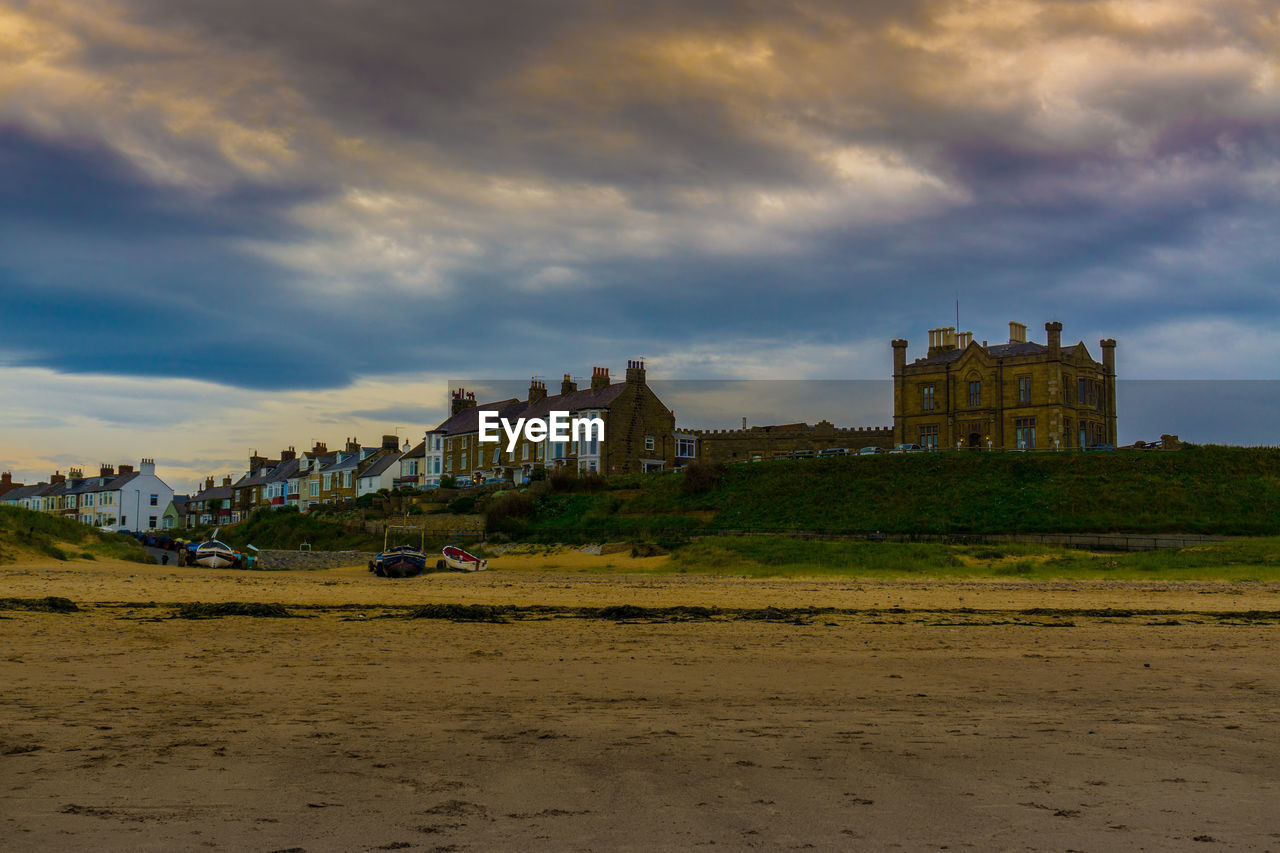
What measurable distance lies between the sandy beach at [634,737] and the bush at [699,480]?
4164cm

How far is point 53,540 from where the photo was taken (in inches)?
1698

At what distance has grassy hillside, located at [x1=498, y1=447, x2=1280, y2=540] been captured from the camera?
151 feet

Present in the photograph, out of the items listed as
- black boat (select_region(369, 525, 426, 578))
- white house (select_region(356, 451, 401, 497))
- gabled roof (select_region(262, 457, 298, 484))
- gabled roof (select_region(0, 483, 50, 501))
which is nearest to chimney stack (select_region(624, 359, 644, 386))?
white house (select_region(356, 451, 401, 497))

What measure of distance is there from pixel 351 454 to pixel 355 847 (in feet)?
345

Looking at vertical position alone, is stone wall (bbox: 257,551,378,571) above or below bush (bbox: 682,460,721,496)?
below

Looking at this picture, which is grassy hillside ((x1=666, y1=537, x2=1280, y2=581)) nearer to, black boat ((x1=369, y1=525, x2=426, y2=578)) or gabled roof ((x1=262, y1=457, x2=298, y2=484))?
black boat ((x1=369, y1=525, x2=426, y2=578))

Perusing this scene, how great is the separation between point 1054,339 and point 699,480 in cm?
2557

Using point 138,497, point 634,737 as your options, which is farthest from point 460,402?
point 634,737

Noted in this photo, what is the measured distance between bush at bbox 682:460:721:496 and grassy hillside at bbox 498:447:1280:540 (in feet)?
1.16

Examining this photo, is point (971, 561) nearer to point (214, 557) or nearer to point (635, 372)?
point (214, 557)

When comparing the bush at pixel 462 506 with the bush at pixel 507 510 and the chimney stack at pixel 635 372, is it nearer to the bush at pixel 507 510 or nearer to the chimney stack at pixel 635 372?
the bush at pixel 507 510

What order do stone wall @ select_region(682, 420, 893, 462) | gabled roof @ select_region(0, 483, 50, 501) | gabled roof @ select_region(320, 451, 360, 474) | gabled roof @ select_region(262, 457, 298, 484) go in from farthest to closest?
gabled roof @ select_region(0, 483, 50, 501), gabled roof @ select_region(262, 457, 298, 484), gabled roof @ select_region(320, 451, 360, 474), stone wall @ select_region(682, 420, 893, 462)

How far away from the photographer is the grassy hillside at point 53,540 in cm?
3800

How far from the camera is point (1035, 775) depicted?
729 centimetres
